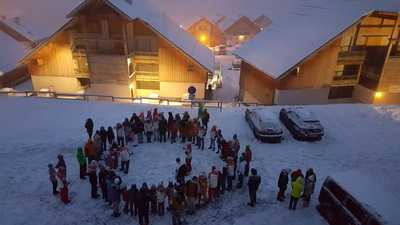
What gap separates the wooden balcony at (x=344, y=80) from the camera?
89.8 feet

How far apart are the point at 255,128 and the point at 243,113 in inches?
156

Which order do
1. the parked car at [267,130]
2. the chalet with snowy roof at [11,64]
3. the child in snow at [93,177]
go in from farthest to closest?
the chalet with snowy roof at [11,64], the parked car at [267,130], the child in snow at [93,177]

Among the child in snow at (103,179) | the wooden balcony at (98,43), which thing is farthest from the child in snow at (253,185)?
the wooden balcony at (98,43)

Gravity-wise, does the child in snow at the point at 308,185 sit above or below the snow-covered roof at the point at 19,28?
below

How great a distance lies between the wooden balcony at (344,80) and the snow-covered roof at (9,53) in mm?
34780

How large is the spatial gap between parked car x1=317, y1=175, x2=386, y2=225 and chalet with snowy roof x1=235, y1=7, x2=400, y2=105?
14.3 m

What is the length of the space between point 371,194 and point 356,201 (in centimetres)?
63

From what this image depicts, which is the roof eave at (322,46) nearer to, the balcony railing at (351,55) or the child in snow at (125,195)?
the balcony railing at (351,55)

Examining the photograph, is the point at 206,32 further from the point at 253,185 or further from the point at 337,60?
the point at 253,185

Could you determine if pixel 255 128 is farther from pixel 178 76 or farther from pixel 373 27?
pixel 373 27

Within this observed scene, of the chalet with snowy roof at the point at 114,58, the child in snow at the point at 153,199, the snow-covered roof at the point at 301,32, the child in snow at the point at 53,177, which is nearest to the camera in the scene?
the child in snow at the point at 153,199

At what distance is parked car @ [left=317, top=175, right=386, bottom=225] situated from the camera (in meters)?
9.79

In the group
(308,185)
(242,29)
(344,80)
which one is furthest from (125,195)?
(242,29)

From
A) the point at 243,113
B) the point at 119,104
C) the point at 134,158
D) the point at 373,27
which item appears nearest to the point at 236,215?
the point at 134,158
